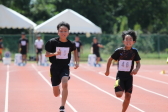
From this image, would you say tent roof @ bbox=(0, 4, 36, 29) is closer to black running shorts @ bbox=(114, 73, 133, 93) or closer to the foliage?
the foliage

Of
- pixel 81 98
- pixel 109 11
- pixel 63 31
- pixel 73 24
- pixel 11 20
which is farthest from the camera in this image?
pixel 109 11

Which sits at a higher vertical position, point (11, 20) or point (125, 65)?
point (11, 20)

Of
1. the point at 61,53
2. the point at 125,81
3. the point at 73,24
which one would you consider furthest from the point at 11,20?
the point at 125,81

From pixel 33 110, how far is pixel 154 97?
403 centimetres

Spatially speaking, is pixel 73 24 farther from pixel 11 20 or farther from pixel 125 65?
pixel 125 65

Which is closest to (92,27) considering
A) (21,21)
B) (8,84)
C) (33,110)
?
(21,21)

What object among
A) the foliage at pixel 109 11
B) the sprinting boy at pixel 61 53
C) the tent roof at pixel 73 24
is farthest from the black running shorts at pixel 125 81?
the foliage at pixel 109 11

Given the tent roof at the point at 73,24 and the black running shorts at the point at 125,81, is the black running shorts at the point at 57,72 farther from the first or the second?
the tent roof at the point at 73,24

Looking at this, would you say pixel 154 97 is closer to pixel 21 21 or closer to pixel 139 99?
pixel 139 99

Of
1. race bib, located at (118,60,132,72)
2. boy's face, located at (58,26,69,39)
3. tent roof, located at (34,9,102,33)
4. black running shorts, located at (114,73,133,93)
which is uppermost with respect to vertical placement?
tent roof, located at (34,9,102,33)

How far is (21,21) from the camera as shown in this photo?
31672 millimetres

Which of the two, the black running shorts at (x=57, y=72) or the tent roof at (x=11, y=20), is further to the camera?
the tent roof at (x=11, y=20)

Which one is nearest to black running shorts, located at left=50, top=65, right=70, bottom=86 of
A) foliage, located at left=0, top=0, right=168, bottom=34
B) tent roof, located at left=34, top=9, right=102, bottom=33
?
tent roof, located at left=34, top=9, right=102, bottom=33

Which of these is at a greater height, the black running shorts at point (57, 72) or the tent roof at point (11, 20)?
the tent roof at point (11, 20)
